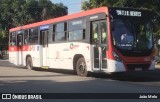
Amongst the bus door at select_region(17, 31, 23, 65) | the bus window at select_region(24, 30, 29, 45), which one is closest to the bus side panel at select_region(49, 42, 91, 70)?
the bus window at select_region(24, 30, 29, 45)

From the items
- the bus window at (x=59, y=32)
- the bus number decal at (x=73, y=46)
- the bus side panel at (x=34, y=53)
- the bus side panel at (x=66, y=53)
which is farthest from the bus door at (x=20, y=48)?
the bus number decal at (x=73, y=46)

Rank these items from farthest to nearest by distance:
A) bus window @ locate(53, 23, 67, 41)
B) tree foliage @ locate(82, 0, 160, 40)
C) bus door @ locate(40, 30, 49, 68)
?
tree foliage @ locate(82, 0, 160, 40) → bus door @ locate(40, 30, 49, 68) → bus window @ locate(53, 23, 67, 41)

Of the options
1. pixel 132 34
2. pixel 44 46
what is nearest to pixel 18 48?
pixel 44 46

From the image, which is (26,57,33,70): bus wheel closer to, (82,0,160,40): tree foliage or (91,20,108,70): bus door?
(82,0,160,40): tree foliage

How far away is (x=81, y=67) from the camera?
19172 mm

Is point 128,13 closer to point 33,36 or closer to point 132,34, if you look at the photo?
point 132,34

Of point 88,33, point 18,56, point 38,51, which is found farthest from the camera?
point 18,56

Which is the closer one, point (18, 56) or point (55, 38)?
point (55, 38)

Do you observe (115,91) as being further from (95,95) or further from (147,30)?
(147,30)

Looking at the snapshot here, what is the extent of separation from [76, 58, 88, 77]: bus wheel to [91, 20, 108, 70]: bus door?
0.92m

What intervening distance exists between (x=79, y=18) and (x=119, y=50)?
336 centimetres

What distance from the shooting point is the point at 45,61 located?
913 inches

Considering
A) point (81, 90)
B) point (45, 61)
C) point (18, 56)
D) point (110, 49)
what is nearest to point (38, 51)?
point (45, 61)

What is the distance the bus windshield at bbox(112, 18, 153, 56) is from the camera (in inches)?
676
